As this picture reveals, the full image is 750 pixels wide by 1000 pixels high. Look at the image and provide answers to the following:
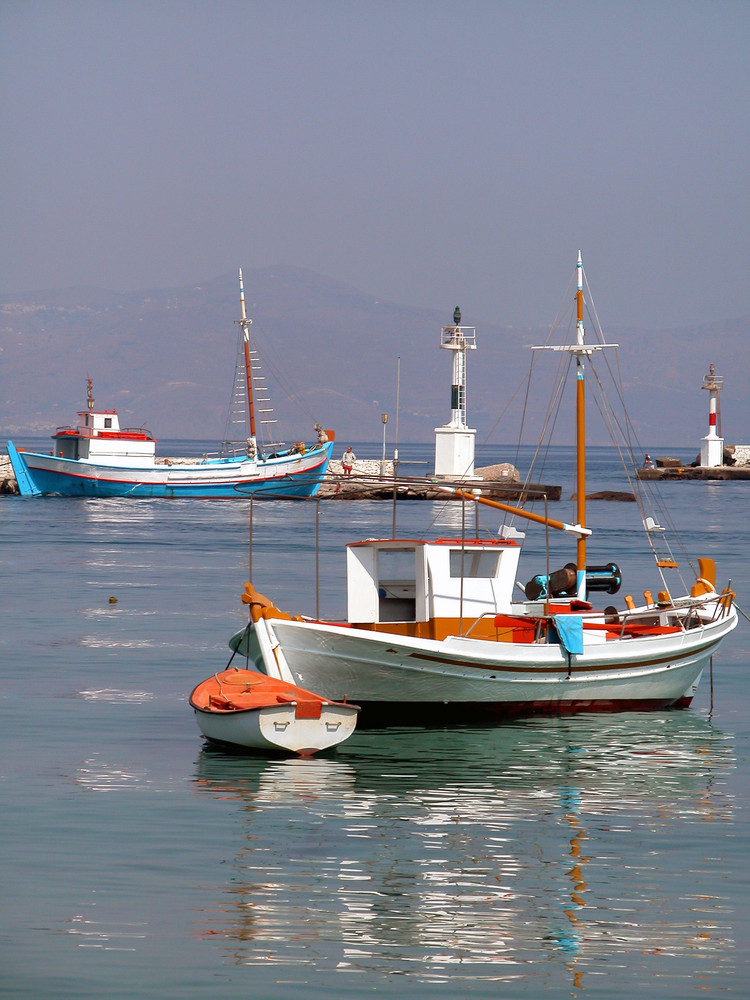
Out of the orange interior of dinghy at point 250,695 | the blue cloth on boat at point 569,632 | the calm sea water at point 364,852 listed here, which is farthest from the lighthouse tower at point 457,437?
the orange interior of dinghy at point 250,695

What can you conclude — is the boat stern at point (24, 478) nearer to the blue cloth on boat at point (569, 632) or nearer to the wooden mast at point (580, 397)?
the wooden mast at point (580, 397)

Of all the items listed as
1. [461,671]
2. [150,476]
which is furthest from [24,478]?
[461,671]

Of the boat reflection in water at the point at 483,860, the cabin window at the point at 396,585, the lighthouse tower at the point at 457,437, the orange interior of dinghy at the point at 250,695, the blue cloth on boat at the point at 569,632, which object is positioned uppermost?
the lighthouse tower at the point at 457,437

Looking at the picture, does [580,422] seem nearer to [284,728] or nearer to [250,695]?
[250,695]

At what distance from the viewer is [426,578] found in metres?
17.4

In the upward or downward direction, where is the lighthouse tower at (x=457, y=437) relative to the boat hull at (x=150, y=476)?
upward

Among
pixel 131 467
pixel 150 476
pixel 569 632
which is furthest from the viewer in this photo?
pixel 150 476

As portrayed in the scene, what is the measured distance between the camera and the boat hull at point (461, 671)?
52.8 feet

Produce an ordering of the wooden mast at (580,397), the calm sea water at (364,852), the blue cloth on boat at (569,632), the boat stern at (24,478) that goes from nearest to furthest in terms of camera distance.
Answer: the calm sea water at (364,852) < the blue cloth on boat at (569,632) < the wooden mast at (580,397) < the boat stern at (24,478)

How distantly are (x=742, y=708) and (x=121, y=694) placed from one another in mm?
9684

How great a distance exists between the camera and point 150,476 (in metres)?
73.7

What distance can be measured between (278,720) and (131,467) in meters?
60.1

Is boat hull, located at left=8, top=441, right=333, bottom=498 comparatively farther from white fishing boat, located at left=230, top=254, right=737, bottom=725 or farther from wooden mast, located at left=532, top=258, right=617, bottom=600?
white fishing boat, located at left=230, top=254, right=737, bottom=725

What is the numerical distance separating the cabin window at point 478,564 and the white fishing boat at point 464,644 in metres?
0.01
